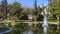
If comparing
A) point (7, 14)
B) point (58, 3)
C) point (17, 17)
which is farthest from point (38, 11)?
point (58, 3)

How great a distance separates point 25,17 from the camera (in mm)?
32344

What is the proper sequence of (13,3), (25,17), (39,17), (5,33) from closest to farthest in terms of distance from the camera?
(5,33)
(39,17)
(25,17)
(13,3)

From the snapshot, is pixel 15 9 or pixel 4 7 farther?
pixel 4 7

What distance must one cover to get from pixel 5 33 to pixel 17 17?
25904mm

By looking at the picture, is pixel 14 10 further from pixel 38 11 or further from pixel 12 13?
pixel 38 11

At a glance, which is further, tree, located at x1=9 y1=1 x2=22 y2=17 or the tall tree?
the tall tree

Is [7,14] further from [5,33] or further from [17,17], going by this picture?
[5,33]

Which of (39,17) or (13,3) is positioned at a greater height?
(13,3)

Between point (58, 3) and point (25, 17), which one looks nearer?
point (58, 3)

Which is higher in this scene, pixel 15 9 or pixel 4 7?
pixel 4 7

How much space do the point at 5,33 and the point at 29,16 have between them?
2557 centimetres

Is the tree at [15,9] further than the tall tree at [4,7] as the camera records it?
No

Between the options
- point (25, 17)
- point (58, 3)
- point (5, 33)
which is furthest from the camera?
point (25, 17)

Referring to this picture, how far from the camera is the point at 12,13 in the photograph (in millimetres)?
32531
